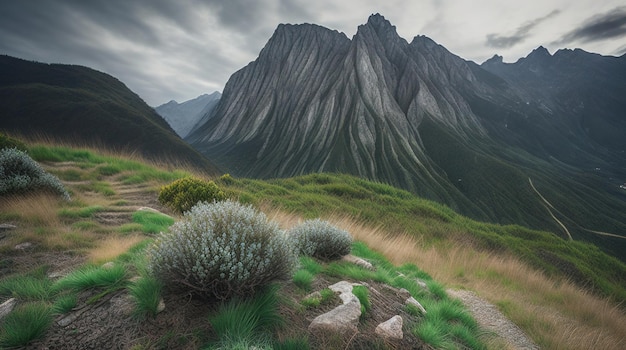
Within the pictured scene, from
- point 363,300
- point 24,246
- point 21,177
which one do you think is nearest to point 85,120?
point 21,177

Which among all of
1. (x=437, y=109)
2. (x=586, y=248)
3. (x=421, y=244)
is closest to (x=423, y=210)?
(x=421, y=244)

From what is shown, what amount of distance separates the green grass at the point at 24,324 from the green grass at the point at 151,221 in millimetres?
3629

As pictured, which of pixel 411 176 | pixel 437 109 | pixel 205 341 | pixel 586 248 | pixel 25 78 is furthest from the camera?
pixel 437 109

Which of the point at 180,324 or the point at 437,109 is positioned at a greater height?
the point at 437,109

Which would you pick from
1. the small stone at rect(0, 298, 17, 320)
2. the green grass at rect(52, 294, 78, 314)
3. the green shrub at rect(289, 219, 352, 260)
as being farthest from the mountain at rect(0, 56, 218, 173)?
the green grass at rect(52, 294, 78, 314)

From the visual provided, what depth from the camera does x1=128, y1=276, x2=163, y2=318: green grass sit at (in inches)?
129

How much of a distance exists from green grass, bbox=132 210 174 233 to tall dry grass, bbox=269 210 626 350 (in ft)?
10.8

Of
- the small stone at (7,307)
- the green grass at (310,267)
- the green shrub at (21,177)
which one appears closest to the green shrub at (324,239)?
the green grass at (310,267)

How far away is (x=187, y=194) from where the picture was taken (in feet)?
31.7

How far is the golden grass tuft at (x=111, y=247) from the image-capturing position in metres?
4.76

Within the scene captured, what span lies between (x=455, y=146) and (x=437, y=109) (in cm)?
3434

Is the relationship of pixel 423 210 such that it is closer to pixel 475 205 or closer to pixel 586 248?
pixel 586 248

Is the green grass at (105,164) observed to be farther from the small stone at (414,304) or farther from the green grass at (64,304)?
the small stone at (414,304)

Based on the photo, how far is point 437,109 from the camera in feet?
598
